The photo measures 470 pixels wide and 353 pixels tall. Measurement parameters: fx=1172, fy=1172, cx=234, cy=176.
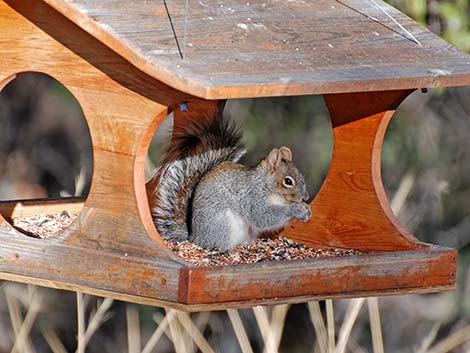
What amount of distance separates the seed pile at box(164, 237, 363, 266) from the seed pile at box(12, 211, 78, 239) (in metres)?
0.44

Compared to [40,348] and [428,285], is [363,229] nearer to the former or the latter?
[428,285]

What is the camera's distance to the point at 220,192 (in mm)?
3949

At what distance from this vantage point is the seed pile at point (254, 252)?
12.1 feet

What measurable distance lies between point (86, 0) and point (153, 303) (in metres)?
0.87

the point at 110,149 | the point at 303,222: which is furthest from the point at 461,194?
the point at 110,149

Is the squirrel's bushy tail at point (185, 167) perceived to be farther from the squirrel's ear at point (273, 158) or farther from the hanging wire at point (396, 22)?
the hanging wire at point (396, 22)

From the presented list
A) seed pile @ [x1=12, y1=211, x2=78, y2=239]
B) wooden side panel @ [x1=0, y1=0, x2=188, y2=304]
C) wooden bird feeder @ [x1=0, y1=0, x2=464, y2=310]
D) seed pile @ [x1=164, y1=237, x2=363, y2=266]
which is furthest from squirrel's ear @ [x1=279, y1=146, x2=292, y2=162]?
wooden side panel @ [x1=0, y1=0, x2=188, y2=304]

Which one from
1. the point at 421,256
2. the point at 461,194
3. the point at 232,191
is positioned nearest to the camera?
the point at 421,256

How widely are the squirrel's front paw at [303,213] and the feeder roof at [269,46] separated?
2.21ft

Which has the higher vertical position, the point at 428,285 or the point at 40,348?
the point at 428,285

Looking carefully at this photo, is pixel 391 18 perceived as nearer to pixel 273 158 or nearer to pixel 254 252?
pixel 273 158

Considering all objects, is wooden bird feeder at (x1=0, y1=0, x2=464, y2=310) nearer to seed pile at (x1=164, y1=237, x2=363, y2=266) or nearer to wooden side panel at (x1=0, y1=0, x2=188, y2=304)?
wooden side panel at (x1=0, y1=0, x2=188, y2=304)

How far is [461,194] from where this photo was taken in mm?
7449

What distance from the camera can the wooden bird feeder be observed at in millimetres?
3166
